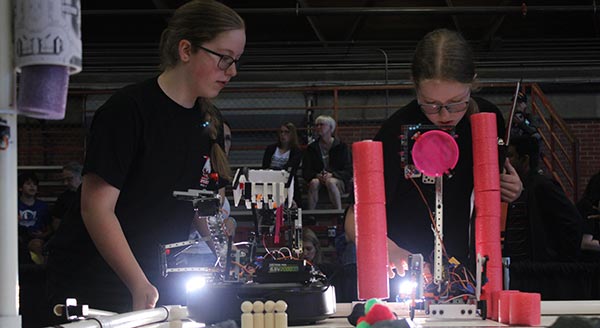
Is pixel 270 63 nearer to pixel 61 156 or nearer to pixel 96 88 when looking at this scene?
pixel 96 88

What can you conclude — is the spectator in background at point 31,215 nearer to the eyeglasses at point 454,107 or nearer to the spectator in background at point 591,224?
the spectator in background at point 591,224

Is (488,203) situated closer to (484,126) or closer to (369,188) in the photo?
(484,126)

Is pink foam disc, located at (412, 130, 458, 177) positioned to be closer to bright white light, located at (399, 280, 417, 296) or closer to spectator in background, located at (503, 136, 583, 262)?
bright white light, located at (399, 280, 417, 296)

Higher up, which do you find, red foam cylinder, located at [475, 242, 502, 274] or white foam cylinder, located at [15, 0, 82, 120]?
white foam cylinder, located at [15, 0, 82, 120]

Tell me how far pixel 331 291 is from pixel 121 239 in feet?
1.69

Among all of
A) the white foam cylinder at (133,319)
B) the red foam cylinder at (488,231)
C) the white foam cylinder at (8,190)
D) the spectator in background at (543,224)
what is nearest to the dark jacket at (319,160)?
the spectator in background at (543,224)

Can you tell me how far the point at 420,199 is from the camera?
2062 mm

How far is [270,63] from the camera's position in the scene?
1098 centimetres

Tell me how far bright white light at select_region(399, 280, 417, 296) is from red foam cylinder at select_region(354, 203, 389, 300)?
58 millimetres

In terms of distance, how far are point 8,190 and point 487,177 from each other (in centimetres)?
109

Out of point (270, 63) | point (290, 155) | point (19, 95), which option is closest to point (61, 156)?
point (270, 63)

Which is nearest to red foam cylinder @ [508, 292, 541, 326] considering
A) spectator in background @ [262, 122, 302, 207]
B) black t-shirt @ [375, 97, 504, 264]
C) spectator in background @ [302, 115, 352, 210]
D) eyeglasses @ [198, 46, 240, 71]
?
black t-shirt @ [375, 97, 504, 264]

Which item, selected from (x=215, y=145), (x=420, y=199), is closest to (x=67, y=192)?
(x=215, y=145)

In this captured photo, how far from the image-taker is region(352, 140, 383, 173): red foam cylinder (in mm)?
1610
